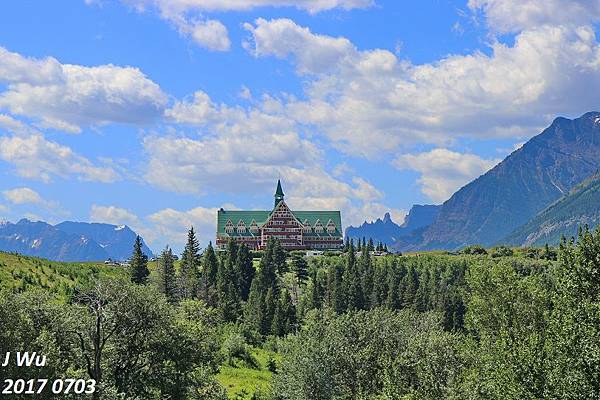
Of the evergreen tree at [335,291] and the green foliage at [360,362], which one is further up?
the evergreen tree at [335,291]

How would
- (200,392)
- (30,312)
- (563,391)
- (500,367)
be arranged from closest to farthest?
1. (563,391)
2. (500,367)
3. (30,312)
4. (200,392)

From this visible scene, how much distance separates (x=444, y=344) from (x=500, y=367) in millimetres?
22369

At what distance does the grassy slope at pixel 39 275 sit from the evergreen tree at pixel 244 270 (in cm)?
3713

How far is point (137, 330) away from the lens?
57219 millimetres

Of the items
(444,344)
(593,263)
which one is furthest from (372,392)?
(593,263)

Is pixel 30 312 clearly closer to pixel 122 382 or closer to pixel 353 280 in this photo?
pixel 122 382

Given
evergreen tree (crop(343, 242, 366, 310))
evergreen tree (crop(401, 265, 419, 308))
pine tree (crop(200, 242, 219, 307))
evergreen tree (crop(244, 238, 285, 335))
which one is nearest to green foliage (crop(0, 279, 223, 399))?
evergreen tree (crop(244, 238, 285, 335))

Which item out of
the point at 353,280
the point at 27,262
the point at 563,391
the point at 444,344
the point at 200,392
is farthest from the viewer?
the point at 353,280

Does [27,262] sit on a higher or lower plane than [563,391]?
higher

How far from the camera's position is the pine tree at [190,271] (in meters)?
149

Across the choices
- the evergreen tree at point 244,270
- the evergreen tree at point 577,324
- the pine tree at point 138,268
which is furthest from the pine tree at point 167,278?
the evergreen tree at point 577,324

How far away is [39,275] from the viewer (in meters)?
121

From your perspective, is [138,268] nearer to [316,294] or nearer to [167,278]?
[167,278]

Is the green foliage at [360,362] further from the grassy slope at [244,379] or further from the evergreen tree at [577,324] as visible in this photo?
the evergreen tree at [577,324]
